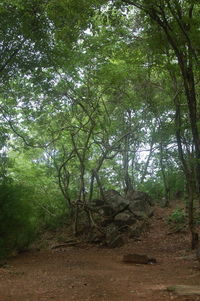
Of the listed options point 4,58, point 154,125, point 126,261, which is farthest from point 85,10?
point 154,125

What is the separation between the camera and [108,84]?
16172mm

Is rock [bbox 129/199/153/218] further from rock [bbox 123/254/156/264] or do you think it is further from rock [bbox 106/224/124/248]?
rock [bbox 123/254/156/264]

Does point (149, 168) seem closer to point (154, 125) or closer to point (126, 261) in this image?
point (154, 125)

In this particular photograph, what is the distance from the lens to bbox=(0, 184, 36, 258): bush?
1118cm

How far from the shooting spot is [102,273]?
8695 millimetres

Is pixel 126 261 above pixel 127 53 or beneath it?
beneath

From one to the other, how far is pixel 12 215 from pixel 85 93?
7.79 metres

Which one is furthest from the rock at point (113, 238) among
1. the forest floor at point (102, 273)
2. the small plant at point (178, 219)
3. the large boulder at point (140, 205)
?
the small plant at point (178, 219)

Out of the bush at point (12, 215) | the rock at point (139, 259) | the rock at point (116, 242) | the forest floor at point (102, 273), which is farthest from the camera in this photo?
the rock at point (116, 242)

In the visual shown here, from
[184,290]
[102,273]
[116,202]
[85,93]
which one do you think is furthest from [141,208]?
[184,290]

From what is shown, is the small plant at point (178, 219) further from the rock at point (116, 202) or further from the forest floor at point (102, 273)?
the rock at point (116, 202)

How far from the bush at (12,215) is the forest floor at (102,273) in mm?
866

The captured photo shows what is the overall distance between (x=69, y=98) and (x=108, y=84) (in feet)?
7.03

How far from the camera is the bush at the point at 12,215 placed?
36.7ft
